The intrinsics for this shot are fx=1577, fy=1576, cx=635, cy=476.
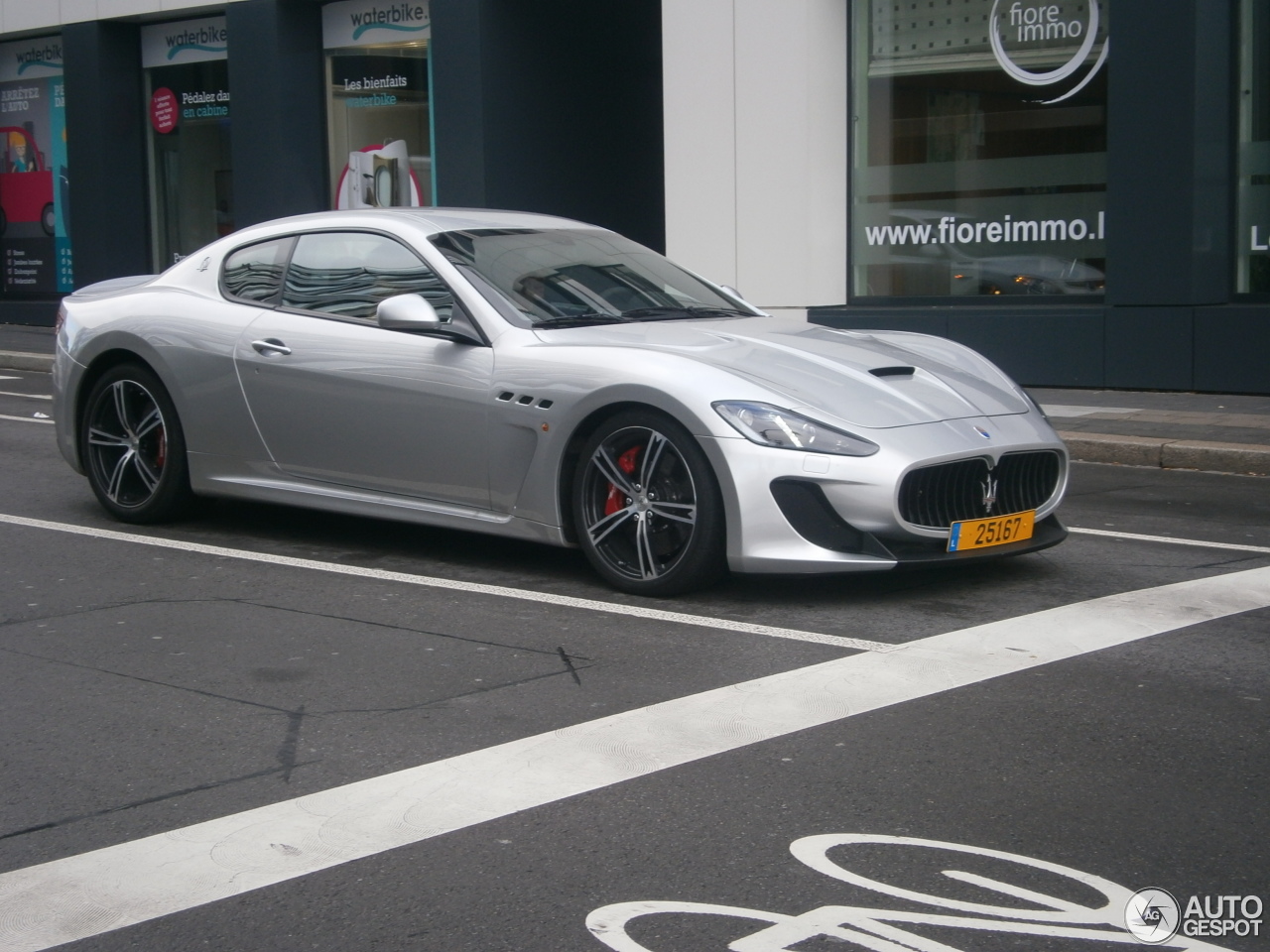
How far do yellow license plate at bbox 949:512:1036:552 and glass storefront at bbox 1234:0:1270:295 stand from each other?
7.69m

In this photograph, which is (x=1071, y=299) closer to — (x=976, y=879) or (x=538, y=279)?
(x=538, y=279)

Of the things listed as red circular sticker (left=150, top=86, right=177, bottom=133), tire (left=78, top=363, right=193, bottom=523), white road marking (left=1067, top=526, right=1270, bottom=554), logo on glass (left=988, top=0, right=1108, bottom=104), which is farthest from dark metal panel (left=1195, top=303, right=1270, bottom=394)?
red circular sticker (left=150, top=86, right=177, bottom=133)

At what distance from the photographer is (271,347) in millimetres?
7102

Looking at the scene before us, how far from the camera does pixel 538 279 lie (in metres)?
6.86

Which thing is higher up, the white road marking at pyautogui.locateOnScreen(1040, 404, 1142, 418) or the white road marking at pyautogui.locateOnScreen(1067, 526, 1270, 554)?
the white road marking at pyautogui.locateOnScreen(1040, 404, 1142, 418)

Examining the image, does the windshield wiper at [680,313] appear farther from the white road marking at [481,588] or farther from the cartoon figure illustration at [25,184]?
the cartoon figure illustration at [25,184]

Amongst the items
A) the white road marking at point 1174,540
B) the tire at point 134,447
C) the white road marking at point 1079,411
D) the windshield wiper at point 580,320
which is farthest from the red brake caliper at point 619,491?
the white road marking at point 1079,411

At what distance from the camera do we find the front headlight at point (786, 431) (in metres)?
5.73

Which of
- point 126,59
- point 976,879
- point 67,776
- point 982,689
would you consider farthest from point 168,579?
point 126,59

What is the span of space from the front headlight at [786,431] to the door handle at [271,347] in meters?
2.25

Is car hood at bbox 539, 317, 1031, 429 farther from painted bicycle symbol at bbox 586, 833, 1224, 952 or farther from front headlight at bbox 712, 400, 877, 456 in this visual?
painted bicycle symbol at bbox 586, 833, 1224, 952

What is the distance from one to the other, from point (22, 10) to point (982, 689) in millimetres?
20914

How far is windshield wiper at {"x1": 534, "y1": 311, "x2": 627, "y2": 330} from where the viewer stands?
6590mm

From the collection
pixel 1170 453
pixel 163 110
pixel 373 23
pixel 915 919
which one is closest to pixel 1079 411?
pixel 1170 453
